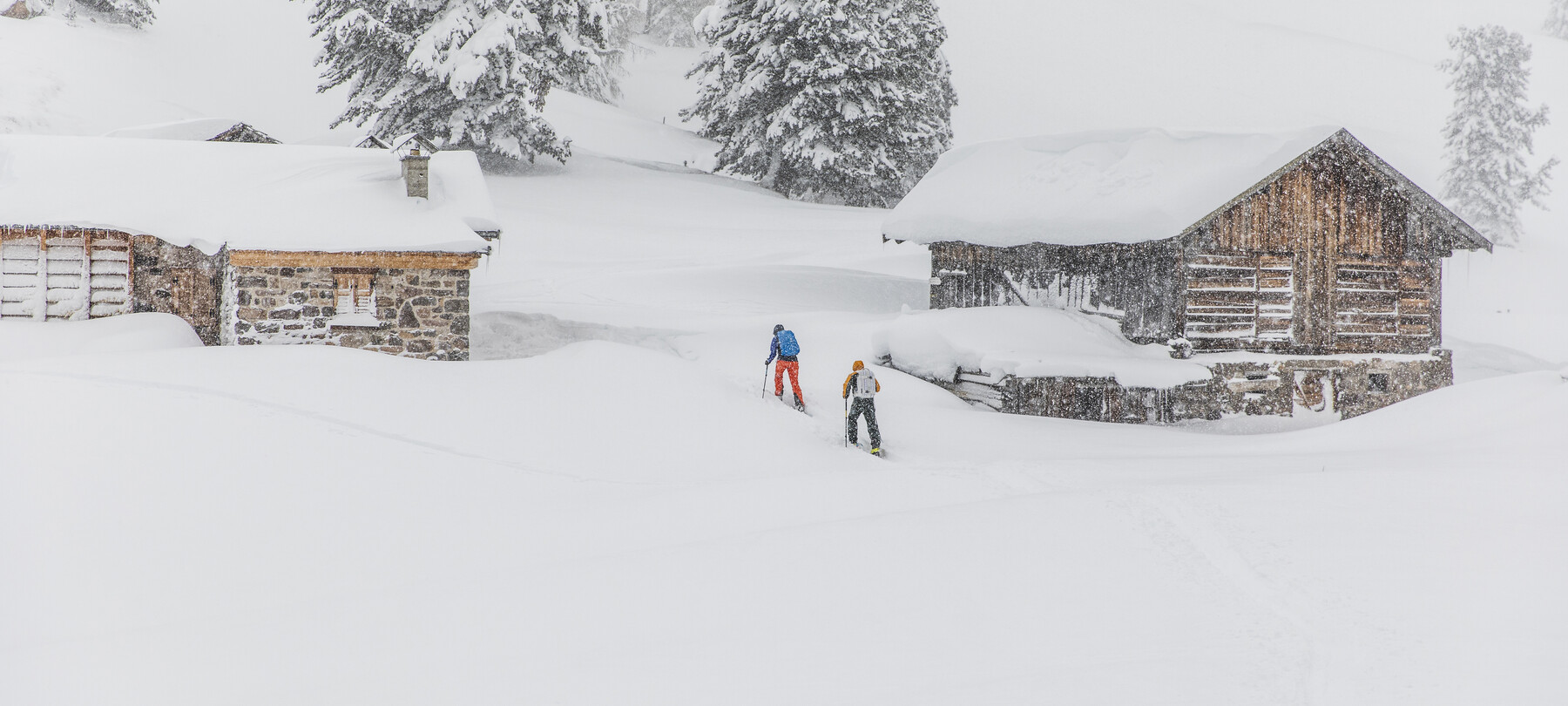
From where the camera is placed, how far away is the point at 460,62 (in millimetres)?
30516

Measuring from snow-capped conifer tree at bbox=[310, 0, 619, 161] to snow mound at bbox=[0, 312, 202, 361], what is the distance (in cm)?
1510

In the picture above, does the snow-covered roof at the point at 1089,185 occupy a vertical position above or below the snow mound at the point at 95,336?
above

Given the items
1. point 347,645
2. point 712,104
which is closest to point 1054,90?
point 712,104

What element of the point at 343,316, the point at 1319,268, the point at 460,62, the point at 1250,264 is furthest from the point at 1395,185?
the point at 460,62

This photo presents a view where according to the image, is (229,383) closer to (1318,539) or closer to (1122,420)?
(1318,539)

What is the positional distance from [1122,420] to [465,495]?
37.8 feet

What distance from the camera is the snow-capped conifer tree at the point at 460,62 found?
30.9 m

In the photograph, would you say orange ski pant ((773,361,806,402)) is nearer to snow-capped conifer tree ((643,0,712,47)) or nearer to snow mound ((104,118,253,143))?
snow mound ((104,118,253,143))

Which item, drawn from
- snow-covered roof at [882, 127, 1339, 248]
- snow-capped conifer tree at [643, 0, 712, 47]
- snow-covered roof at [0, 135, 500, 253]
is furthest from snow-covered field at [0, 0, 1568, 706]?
snow-capped conifer tree at [643, 0, 712, 47]

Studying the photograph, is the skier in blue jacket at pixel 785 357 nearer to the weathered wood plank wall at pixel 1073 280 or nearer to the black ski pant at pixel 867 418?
the black ski pant at pixel 867 418

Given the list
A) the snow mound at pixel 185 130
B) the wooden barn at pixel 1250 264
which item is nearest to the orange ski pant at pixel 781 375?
the wooden barn at pixel 1250 264

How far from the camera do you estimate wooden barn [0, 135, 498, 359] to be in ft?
53.5

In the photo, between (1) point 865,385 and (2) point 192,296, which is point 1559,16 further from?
(2) point 192,296

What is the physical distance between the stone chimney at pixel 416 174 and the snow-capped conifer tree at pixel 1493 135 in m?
41.0
